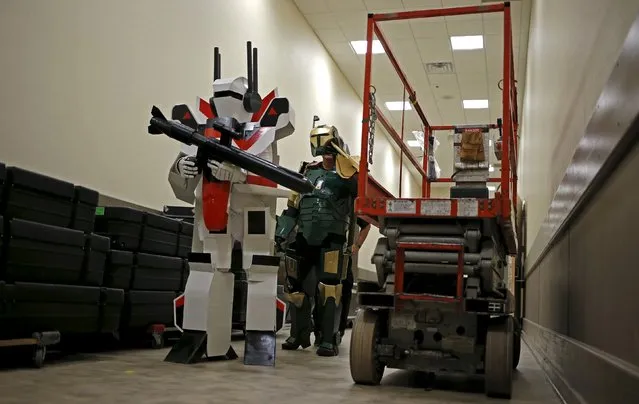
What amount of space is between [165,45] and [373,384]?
333cm

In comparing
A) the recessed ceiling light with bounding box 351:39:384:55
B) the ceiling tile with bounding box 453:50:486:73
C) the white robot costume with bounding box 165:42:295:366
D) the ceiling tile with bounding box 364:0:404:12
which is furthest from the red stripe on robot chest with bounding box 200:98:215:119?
the ceiling tile with bounding box 453:50:486:73

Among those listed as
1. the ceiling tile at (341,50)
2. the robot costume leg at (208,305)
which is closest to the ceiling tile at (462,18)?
the ceiling tile at (341,50)

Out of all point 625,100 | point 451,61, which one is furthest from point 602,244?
point 451,61

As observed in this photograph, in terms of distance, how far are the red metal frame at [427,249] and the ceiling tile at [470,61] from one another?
6.90 metres

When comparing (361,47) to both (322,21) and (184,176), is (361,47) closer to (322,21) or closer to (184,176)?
(322,21)

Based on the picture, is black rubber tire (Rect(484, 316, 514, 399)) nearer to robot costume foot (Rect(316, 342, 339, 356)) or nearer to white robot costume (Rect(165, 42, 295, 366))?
white robot costume (Rect(165, 42, 295, 366))

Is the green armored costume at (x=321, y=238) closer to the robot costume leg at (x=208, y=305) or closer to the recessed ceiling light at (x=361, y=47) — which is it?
the robot costume leg at (x=208, y=305)

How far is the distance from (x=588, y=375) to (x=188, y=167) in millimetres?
2361

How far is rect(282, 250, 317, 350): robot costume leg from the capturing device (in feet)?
15.1

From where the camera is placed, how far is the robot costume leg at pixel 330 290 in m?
4.37

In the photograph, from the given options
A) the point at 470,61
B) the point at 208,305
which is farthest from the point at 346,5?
the point at 208,305

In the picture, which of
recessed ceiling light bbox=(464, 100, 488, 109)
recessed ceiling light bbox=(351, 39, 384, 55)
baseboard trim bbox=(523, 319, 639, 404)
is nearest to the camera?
baseboard trim bbox=(523, 319, 639, 404)

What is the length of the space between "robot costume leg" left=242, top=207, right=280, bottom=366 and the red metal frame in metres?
0.90

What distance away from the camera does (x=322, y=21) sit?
8.54 meters
